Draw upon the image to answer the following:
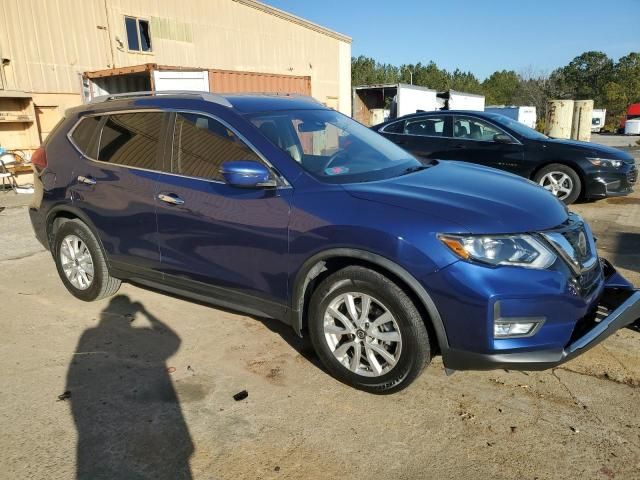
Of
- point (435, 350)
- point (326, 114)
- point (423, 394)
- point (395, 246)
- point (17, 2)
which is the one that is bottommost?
point (423, 394)

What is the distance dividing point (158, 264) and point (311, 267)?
4.69 feet

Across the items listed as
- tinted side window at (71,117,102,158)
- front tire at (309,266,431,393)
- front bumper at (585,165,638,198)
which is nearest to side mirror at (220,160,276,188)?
front tire at (309,266,431,393)

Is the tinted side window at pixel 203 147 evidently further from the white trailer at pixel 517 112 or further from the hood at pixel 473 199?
the white trailer at pixel 517 112

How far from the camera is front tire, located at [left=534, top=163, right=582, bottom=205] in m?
7.95

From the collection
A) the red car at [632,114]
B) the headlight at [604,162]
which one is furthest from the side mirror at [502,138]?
the red car at [632,114]

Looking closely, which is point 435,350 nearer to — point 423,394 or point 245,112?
point 423,394

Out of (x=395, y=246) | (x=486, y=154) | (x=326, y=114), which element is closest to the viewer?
(x=395, y=246)

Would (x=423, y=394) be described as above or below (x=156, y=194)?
below

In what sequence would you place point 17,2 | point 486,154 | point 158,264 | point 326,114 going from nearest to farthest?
point 158,264 → point 326,114 → point 486,154 → point 17,2

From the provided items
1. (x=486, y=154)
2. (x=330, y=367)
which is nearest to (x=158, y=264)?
(x=330, y=367)

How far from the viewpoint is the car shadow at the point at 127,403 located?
2490 mm

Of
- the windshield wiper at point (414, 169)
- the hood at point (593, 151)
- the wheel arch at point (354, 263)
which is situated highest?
the windshield wiper at point (414, 169)

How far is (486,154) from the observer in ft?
27.1

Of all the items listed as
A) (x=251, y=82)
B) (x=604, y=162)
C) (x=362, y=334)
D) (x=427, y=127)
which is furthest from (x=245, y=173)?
(x=251, y=82)
